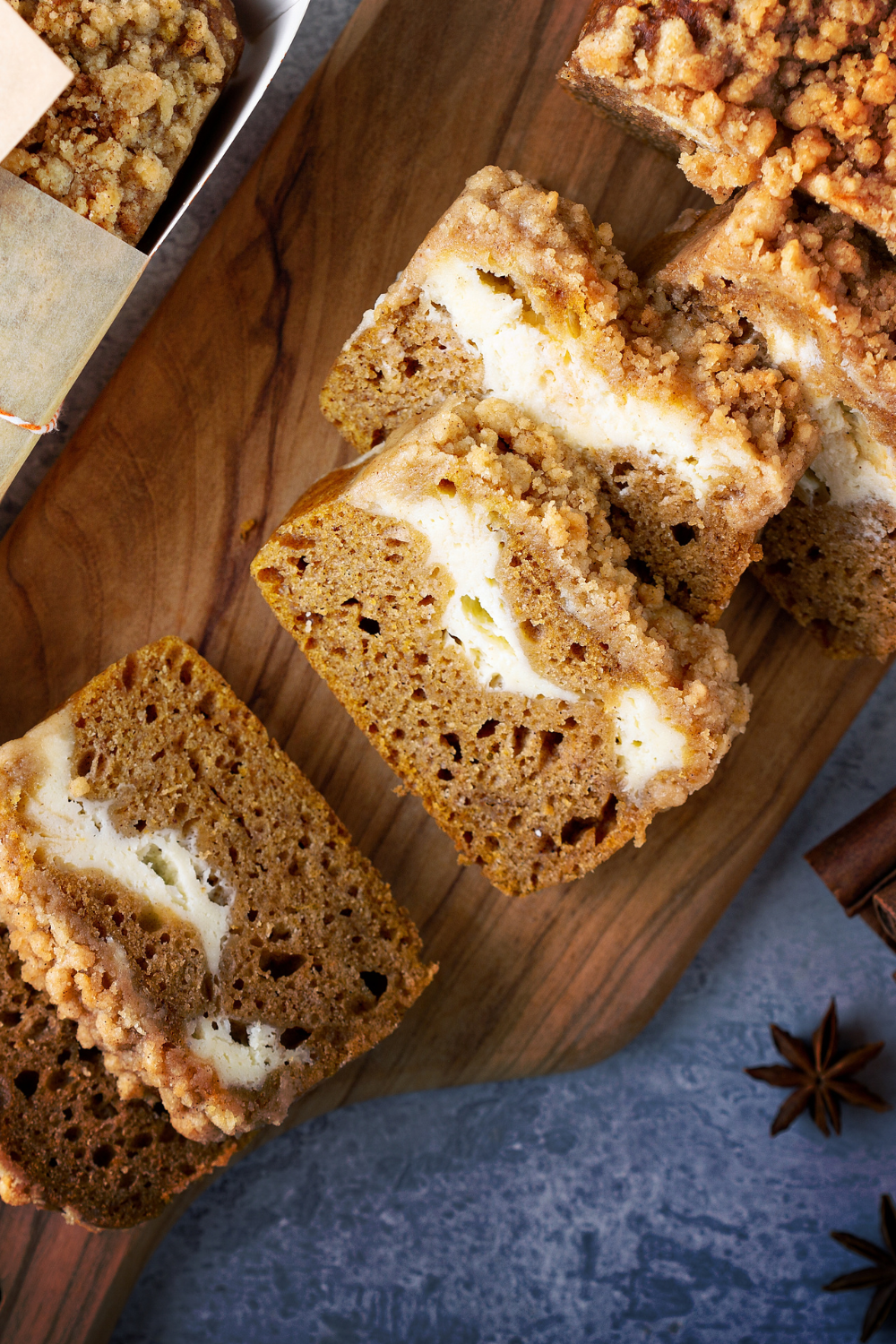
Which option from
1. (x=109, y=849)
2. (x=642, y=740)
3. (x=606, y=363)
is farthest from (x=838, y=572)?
(x=109, y=849)

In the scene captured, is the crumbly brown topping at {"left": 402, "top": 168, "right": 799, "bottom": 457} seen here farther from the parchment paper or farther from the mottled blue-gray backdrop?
the mottled blue-gray backdrop

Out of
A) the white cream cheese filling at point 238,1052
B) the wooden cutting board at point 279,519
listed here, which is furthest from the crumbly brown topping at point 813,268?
the white cream cheese filling at point 238,1052

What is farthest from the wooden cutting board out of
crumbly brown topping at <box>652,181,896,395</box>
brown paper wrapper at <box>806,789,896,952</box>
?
crumbly brown topping at <box>652,181,896,395</box>

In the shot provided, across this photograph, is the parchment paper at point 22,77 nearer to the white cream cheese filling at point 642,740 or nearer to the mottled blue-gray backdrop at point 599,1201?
the white cream cheese filling at point 642,740

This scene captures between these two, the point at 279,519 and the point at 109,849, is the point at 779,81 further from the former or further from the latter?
the point at 109,849

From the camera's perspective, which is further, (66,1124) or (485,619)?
(66,1124)

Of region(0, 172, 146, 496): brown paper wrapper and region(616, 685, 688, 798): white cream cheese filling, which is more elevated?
region(0, 172, 146, 496): brown paper wrapper
